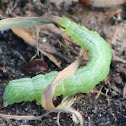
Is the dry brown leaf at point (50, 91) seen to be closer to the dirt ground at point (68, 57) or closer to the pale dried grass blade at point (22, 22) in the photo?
the dirt ground at point (68, 57)

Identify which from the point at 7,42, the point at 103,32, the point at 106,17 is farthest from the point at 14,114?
the point at 106,17

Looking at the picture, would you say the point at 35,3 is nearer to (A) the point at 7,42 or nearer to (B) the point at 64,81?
(A) the point at 7,42

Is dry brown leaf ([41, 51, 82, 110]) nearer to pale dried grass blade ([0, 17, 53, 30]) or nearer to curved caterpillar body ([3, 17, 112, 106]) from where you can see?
curved caterpillar body ([3, 17, 112, 106])

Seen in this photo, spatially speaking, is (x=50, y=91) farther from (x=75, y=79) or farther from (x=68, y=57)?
(x=68, y=57)

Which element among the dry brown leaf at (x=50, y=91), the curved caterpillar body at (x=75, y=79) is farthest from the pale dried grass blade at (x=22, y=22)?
the dry brown leaf at (x=50, y=91)

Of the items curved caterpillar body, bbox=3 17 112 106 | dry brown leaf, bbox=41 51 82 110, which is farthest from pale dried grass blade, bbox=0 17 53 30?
dry brown leaf, bbox=41 51 82 110

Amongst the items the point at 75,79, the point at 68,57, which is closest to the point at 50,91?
the point at 75,79
